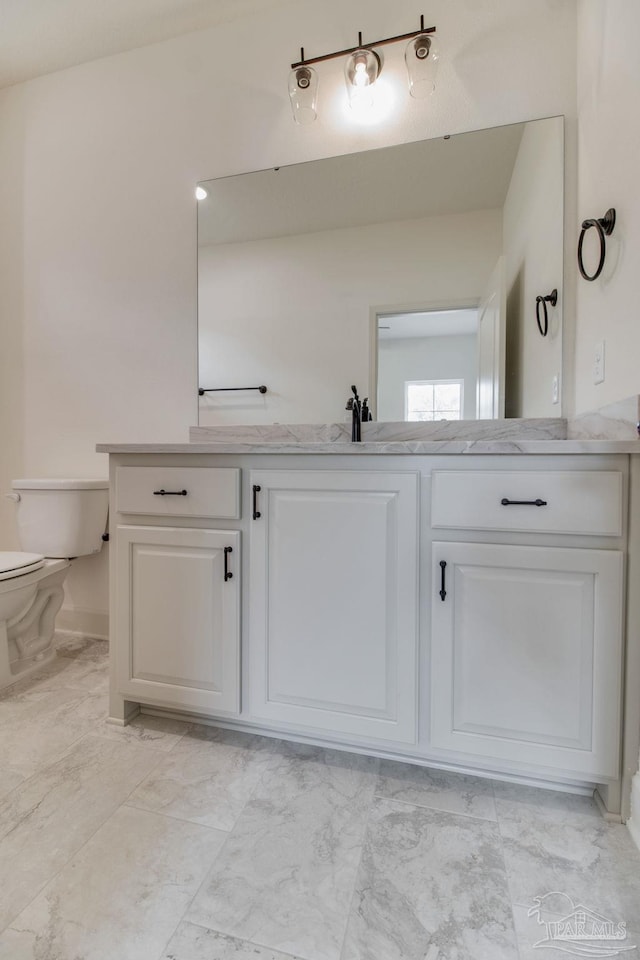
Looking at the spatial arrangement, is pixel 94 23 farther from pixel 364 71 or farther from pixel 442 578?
pixel 442 578

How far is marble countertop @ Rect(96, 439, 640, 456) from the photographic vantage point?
3.17ft

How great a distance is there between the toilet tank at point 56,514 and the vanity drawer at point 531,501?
60.2 inches

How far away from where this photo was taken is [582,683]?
101cm

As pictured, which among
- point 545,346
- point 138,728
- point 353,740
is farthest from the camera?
point 545,346

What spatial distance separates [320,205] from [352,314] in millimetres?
449

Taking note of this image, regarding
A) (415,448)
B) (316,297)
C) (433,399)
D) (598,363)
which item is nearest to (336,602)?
(415,448)

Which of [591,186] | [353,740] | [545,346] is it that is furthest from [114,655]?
[591,186]

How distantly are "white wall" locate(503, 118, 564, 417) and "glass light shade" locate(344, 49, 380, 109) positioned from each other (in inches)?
22.9

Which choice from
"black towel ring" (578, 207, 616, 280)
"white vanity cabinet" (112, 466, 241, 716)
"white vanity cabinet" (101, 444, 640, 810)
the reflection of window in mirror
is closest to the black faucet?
the reflection of window in mirror

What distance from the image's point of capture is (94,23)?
183 cm

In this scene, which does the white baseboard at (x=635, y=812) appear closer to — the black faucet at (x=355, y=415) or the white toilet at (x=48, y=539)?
the black faucet at (x=355, y=415)

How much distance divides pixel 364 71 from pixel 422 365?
1066mm

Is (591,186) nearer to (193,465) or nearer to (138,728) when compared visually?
(193,465)

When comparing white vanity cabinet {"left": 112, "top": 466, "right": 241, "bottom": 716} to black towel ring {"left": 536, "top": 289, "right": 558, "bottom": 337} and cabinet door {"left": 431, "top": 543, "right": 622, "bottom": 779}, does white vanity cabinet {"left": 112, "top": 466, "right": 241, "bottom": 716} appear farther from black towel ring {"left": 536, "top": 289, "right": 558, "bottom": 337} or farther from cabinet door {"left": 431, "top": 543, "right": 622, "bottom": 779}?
black towel ring {"left": 536, "top": 289, "right": 558, "bottom": 337}
